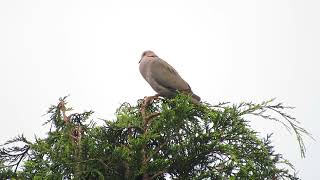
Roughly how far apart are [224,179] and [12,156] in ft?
8.63

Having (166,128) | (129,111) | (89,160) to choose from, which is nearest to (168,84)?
(129,111)

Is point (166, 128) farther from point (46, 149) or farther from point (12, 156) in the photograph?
point (12, 156)

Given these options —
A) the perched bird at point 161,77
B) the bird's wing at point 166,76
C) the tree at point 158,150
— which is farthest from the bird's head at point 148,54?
the tree at point 158,150

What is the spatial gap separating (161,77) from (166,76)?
99 mm

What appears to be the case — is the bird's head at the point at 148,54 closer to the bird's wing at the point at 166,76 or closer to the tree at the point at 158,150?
the bird's wing at the point at 166,76

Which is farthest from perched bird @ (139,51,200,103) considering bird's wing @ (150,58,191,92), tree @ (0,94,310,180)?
tree @ (0,94,310,180)

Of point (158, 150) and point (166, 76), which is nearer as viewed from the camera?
point (158, 150)

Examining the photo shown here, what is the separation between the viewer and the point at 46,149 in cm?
532

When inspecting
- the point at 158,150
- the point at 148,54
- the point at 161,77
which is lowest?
the point at 158,150

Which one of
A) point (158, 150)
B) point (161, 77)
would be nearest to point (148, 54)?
point (161, 77)

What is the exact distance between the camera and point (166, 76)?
30.9 ft

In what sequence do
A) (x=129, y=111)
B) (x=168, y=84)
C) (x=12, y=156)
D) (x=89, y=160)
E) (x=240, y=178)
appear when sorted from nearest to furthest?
1. (x=89, y=160)
2. (x=240, y=178)
3. (x=12, y=156)
4. (x=129, y=111)
5. (x=168, y=84)

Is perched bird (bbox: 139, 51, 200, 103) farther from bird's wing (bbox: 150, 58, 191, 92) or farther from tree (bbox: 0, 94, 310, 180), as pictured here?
tree (bbox: 0, 94, 310, 180)

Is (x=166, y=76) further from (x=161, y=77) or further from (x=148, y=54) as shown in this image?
(x=148, y=54)
